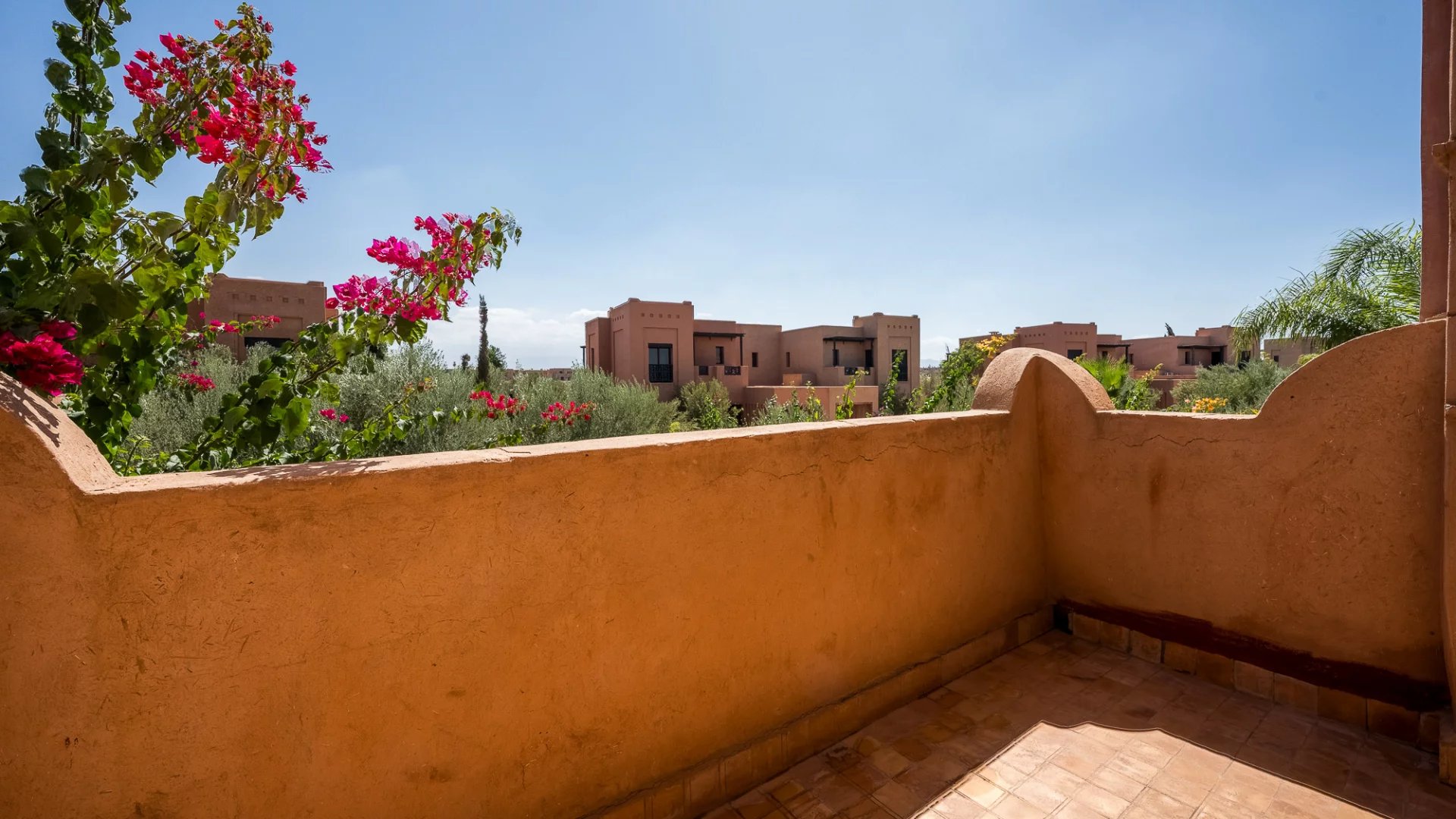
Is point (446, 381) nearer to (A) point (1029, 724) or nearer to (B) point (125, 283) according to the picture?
(B) point (125, 283)

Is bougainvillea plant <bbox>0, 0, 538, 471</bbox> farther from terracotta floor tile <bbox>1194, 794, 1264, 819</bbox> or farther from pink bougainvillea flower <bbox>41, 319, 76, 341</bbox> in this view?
terracotta floor tile <bbox>1194, 794, 1264, 819</bbox>

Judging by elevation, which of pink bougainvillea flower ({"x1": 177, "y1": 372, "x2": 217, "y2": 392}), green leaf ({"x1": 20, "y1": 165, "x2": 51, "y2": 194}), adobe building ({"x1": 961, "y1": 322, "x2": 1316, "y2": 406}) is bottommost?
pink bougainvillea flower ({"x1": 177, "y1": 372, "x2": 217, "y2": 392})

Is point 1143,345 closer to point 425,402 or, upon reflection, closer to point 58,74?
point 425,402

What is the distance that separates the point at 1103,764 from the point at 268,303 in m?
20.3

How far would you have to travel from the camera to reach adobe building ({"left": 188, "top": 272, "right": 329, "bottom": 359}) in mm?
16062

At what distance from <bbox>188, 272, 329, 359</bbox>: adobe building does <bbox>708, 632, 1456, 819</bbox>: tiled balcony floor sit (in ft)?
57.0

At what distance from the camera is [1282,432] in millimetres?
3078

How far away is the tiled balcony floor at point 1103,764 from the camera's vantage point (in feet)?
7.64

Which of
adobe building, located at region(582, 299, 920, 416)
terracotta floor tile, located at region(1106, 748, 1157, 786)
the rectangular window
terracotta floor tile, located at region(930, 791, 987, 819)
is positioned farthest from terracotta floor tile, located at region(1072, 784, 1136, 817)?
the rectangular window

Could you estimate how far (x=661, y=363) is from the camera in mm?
23906

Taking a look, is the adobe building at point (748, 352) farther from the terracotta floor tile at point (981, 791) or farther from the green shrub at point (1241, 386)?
the terracotta floor tile at point (981, 791)

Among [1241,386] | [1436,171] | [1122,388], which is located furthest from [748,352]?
[1436,171]

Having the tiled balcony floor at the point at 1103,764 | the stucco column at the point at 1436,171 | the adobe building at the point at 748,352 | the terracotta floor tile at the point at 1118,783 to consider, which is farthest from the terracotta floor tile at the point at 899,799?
the adobe building at the point at 748,352

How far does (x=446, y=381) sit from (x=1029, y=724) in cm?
763
